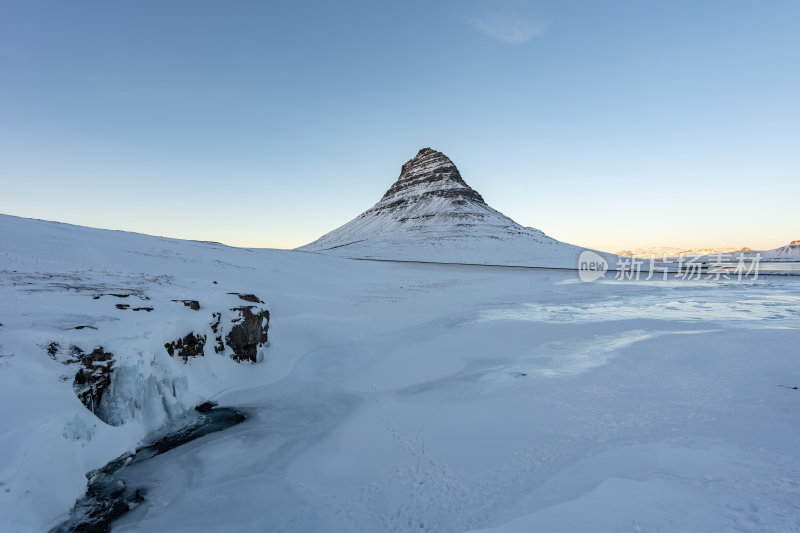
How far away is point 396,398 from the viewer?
8.26m

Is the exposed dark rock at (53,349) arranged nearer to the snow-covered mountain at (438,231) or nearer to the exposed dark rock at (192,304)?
the exposed dark rock at (192,304)

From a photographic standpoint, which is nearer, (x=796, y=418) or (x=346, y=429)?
(x=796, y=418)

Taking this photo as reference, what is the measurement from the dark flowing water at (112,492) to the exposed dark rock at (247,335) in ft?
9.51

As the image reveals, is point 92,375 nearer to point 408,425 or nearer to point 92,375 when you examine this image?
point 92,375

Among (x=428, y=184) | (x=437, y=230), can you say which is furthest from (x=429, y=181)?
(x=437, y=230)

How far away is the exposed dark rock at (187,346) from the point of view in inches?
311

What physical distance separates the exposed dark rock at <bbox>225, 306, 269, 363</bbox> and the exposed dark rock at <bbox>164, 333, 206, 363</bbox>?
0.89 meters

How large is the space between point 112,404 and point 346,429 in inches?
159

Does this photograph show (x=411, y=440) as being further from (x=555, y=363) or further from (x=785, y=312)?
(x=785, y=312)

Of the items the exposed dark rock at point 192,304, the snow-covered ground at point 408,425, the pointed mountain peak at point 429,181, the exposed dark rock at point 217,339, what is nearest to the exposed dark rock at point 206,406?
the snow-covered ground at point 408,425

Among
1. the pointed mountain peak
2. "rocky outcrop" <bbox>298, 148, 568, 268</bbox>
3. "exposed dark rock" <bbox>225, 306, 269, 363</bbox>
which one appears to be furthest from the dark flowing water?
the pointed mountain peak

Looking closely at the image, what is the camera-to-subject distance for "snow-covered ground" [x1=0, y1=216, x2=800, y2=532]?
4.11m

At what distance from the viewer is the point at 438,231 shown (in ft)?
344

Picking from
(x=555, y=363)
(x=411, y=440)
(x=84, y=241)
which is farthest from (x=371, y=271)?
(x=411, y=440)
